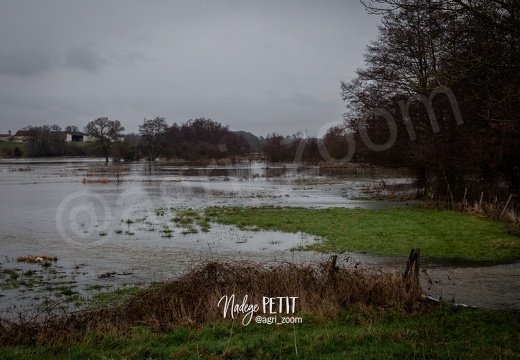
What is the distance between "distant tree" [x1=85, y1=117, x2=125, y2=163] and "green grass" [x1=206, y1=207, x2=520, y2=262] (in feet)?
343

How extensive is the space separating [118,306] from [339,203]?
25344 mm

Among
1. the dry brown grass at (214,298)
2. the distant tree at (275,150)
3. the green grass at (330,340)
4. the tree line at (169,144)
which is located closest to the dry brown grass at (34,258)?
the dry brown grass at (214,298)

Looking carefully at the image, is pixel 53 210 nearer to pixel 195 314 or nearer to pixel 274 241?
pixel 274 241

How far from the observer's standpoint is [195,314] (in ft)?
32.3

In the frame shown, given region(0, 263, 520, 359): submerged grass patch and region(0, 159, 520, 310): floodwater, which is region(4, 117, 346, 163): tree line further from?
region(0, 263, 520, 359): submerged grass patch

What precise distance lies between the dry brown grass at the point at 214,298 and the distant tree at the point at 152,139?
13419 centimetres

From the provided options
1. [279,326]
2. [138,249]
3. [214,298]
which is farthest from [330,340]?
[138,249]

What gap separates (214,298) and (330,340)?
3.51 metres

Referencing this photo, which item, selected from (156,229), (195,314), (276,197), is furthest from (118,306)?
Result: (276,197)

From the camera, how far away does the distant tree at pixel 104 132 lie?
125m

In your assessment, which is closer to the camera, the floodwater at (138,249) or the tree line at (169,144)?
the floodwater at (138,249)

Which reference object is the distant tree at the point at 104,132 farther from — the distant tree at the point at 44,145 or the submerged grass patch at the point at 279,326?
the submerged grass patch at the point at 279,326

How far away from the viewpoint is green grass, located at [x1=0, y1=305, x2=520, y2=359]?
23.1 ft

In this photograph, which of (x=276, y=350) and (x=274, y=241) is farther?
(x=274, y=241)
